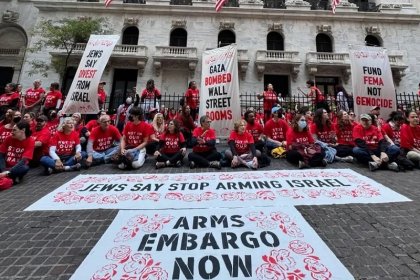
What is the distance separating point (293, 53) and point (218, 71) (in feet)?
45.4

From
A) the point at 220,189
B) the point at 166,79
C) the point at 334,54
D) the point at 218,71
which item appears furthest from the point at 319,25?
the point at 220,189

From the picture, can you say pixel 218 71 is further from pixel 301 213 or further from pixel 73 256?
pixel 73 256

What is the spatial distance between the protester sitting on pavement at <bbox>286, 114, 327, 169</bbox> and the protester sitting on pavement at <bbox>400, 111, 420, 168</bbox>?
227cm

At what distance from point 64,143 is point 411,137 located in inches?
343

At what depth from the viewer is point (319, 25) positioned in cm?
1978

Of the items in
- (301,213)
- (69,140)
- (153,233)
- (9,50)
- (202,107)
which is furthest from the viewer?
(9,50)

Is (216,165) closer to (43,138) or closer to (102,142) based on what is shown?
(102,142)

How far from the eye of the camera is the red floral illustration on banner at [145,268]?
7.67ft

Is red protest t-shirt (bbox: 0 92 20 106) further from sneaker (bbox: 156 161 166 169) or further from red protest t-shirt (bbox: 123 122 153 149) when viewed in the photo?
sneaker (bbox: 156 161 166 169)

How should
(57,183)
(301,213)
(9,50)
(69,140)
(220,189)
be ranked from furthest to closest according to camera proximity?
(9,50) < (69,140) < (57,183) < (220,189) < (301,213)

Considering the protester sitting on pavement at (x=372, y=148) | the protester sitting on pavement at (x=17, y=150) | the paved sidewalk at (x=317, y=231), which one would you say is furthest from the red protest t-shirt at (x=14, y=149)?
the protester sitting on pavement at (x=372, y=148)

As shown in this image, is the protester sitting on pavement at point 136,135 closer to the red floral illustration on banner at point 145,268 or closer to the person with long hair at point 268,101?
the red floral illustration on banner at point 145,268

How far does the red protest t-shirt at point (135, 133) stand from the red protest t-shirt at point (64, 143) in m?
A: 1.25

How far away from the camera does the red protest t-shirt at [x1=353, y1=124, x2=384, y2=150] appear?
632cm
